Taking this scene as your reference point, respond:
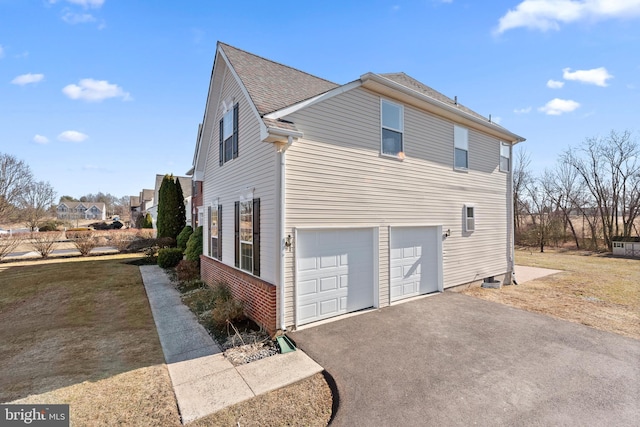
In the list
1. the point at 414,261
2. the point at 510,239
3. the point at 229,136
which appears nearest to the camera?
the point at 414,261

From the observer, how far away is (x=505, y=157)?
37.3ft

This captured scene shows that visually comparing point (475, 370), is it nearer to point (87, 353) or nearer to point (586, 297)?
point (87, 353)

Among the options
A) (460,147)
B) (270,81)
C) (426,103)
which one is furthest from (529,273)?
(270,81)

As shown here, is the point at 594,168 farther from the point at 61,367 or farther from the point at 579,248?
the point at 61,367

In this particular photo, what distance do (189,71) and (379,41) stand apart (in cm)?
646

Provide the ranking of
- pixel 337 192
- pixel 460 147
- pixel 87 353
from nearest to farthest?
pixel 87 353 → pixel 337 192 → pixel 460 147

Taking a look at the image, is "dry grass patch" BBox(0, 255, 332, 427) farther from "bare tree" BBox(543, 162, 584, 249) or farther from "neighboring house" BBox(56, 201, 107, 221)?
"neighboring house" BBox(56, 201, 107, 221)

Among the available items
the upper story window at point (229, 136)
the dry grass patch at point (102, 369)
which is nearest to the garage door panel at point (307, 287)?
the dry grass patch at point (102, 369)

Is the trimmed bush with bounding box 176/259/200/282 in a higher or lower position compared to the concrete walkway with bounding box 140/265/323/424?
higher

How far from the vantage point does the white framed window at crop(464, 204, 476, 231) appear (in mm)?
9656

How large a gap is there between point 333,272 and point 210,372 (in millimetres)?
3154

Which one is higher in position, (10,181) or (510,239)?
(10,181)

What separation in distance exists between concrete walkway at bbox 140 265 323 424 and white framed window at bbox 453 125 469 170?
26.4 ft

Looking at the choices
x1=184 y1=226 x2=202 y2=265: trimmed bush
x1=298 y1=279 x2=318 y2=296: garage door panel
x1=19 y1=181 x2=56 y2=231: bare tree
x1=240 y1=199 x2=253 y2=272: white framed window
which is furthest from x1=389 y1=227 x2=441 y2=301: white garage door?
x1=19 y1=181 x2=56 y2=231: bare tree
